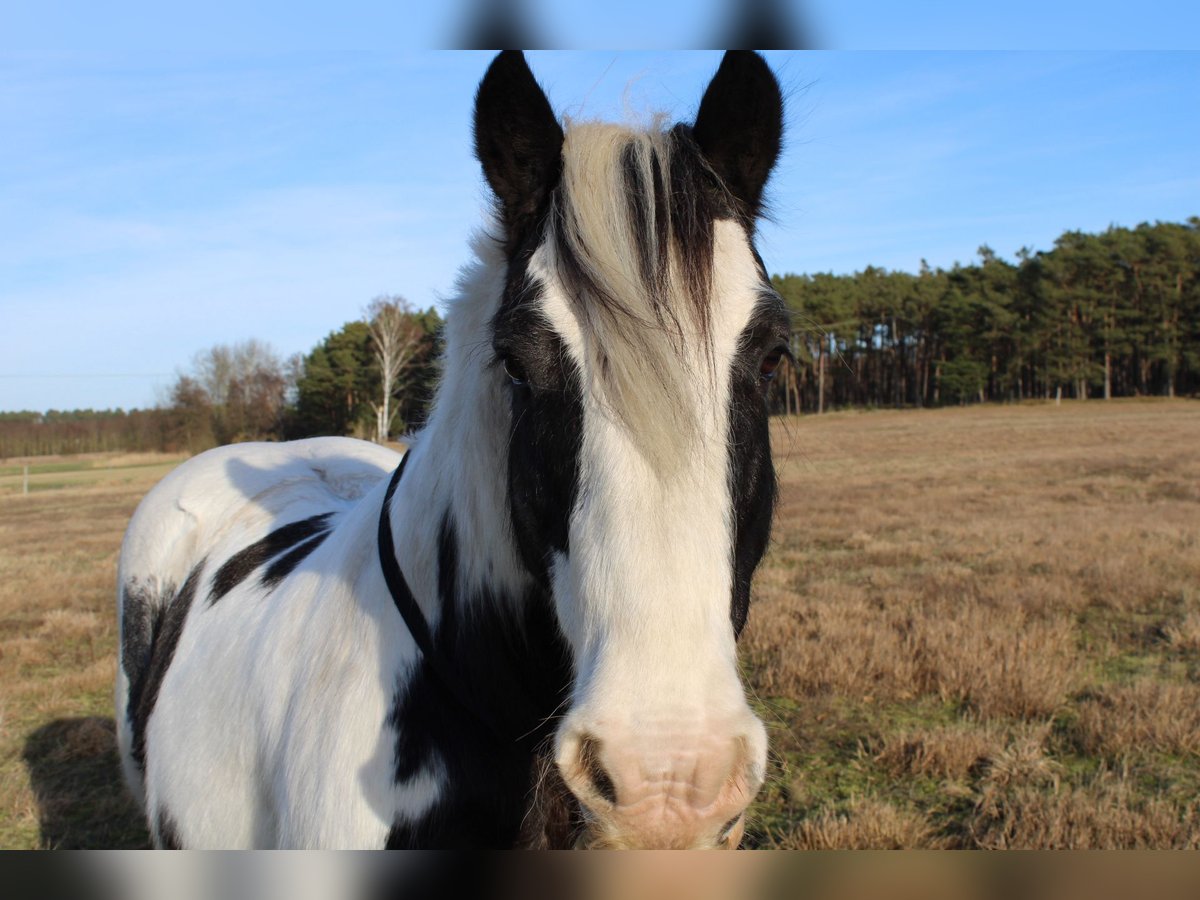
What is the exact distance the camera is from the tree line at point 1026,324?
3338 centimetres

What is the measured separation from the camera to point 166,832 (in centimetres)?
253

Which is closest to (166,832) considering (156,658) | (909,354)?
(156,658)

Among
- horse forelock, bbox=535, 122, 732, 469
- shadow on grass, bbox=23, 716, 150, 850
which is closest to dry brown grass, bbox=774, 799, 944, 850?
horse forelock, bbox=535, 122, 732, 469

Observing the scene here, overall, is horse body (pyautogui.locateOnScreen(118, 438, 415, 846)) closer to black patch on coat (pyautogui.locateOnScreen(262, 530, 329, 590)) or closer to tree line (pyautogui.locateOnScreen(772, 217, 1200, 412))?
black patch on coat (pyautogui.locateOnScreen(262, 530, 329, 590))

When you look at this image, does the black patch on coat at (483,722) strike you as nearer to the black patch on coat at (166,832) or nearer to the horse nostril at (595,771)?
the horse nostril at (595,771)

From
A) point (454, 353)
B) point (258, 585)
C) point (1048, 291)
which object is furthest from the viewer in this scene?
point (1048, 291)

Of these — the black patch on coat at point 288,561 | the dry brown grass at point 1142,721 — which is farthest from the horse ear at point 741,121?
the dry brown grass at point 1142,721

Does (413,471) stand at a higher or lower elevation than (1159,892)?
higher

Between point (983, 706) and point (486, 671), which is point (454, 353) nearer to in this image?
point (486, 671)

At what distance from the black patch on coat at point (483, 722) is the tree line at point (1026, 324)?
25.4 meters

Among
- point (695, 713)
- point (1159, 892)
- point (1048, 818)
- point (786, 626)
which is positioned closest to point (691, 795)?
point (695, 713)

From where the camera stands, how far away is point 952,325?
4881 centimetres

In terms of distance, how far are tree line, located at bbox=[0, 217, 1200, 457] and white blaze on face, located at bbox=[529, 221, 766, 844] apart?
A: 61cm

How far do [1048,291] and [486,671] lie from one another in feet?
152
